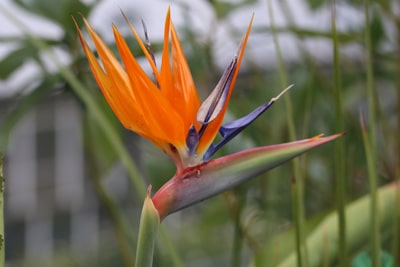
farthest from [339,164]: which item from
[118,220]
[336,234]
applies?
[118,220]

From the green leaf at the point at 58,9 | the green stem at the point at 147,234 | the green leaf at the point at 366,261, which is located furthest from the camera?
the green leaf at the point at 58,9

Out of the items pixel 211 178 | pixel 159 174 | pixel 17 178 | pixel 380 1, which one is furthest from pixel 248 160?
pixel 17 178

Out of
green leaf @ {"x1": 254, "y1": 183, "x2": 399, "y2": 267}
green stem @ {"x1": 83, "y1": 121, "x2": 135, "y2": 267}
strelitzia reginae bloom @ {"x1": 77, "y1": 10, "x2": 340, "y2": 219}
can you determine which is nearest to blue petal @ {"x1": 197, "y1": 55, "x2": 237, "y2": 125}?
strelitzia reginae bloom @ {"x1": 77, "y1": 10, "x2": 340, "y2": 219}

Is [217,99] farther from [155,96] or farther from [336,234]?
[336,234]

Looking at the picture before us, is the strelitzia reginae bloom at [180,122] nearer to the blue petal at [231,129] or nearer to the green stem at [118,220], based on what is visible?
the blue petal at [231,129]

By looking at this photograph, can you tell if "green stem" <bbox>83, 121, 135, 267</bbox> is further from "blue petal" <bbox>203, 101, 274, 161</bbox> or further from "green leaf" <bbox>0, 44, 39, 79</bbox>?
"blue petal" <bbox>203, 101, 274, 161</bbox>

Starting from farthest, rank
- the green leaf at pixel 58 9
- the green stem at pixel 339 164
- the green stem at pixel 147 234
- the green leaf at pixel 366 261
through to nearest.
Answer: the green leaf at pixel 58 9 < the green leaf at pixel 366 261 < the green stem at pixel 339 164 < the green stem at pixel 147 234

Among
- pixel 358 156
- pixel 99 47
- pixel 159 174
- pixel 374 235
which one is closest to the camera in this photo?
pixel 99 47

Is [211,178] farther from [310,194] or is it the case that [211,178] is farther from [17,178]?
[17,178]

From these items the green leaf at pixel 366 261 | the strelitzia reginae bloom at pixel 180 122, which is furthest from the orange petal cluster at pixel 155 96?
the green leaf at pixel 366 261
